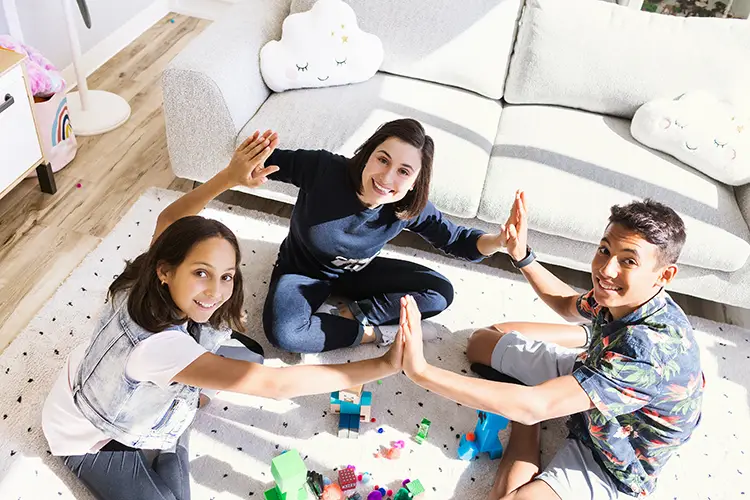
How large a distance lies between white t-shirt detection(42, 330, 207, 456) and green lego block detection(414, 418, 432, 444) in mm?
666

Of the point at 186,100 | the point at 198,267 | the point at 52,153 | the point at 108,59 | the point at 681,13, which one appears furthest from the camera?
the point at 108,59

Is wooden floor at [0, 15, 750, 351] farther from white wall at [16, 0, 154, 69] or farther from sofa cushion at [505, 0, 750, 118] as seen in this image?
sofa cushion at [505, 0, 750, 118]

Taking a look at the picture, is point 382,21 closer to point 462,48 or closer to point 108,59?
point 462,48

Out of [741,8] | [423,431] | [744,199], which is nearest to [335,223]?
[423,431]

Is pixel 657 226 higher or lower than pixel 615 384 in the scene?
higher

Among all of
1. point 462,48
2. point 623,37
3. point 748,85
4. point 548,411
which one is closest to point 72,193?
point 462,48

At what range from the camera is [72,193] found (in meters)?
2.44

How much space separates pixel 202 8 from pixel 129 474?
279 centimetres

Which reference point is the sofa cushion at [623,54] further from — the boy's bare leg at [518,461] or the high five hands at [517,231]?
the boy's bare leg at [518,461]

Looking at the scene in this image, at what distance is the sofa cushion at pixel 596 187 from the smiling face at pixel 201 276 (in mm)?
1020

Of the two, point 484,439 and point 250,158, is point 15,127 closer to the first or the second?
point 250,158

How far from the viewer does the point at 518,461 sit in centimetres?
173

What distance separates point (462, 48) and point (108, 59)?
1.74m

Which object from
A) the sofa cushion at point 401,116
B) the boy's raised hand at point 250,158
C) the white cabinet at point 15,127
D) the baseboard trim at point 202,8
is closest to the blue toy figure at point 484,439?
the sofa cushion at point 401,116
